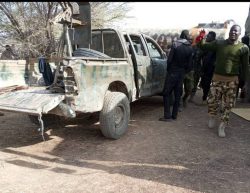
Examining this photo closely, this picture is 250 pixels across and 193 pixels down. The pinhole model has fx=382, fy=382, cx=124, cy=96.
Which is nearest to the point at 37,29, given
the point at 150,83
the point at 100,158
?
the point at 150,83

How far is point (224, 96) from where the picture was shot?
21.0ft

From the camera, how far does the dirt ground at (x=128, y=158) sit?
4.22 meters

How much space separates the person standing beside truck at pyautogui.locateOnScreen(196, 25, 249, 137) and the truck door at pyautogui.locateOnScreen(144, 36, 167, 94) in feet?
5.07

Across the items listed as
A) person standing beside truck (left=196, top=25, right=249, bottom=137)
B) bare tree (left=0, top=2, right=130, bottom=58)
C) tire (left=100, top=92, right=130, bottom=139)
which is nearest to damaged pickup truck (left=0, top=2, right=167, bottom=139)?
tire (left=100, top=92, right=130, bottom=139)

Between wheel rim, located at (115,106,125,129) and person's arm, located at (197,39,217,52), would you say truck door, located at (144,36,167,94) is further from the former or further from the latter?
wheel rim, located at (115,106,125,129)

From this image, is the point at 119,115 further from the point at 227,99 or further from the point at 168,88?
the point at 227,99

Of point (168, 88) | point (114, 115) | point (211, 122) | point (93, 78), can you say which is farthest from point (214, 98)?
point (93, 78)

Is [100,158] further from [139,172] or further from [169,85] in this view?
[169,85]

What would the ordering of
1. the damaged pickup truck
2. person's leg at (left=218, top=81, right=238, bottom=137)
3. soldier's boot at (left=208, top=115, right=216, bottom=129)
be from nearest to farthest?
the damaged pickup truck, person's leg at (left=218, top=81, right=238, bottom=137), soldier's boot at (left=208, top=115, right=216, bottom=129)

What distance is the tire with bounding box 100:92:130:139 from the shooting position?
5812 millimetres

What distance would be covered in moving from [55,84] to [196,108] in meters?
4.22

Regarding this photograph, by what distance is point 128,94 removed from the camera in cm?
668

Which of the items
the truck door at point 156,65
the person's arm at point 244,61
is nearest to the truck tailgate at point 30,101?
the truck door at point 156,65

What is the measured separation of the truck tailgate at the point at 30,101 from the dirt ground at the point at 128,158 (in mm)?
681
